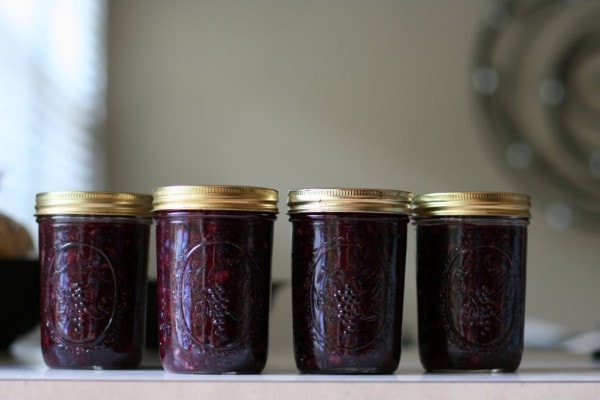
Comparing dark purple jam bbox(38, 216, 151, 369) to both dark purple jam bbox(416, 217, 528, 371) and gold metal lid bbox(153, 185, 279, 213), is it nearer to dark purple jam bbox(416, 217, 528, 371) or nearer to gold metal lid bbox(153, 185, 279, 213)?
gold metal lid bbox(153, 185, 279, 213)

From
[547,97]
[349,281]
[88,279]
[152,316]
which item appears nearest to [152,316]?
[152,316]

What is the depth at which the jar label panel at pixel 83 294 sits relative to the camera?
2.48 feet

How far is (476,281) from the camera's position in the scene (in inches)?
29.7

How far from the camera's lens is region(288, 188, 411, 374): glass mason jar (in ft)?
2.37

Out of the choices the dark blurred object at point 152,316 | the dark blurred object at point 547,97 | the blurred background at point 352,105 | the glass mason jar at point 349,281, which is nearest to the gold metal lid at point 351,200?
the glass mason jar at point 349,281

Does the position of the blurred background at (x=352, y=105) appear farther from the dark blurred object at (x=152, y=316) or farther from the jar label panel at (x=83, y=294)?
the jar label panel at (x=83, y=294)

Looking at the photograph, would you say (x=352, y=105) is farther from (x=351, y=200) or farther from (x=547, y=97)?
(x=351, y=200)

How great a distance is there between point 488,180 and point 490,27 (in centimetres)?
31

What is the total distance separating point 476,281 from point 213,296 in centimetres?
23

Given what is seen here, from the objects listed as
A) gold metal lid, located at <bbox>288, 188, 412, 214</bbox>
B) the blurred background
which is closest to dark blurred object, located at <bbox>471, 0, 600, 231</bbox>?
the blurred background

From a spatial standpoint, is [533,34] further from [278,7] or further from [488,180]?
[278,7]

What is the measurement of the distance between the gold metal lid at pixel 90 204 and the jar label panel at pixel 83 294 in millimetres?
32

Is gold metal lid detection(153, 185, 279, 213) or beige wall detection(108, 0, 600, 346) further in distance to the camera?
beige wall detection(108, 0, 600, 346)

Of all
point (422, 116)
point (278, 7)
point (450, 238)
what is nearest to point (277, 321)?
point (422, 116)
